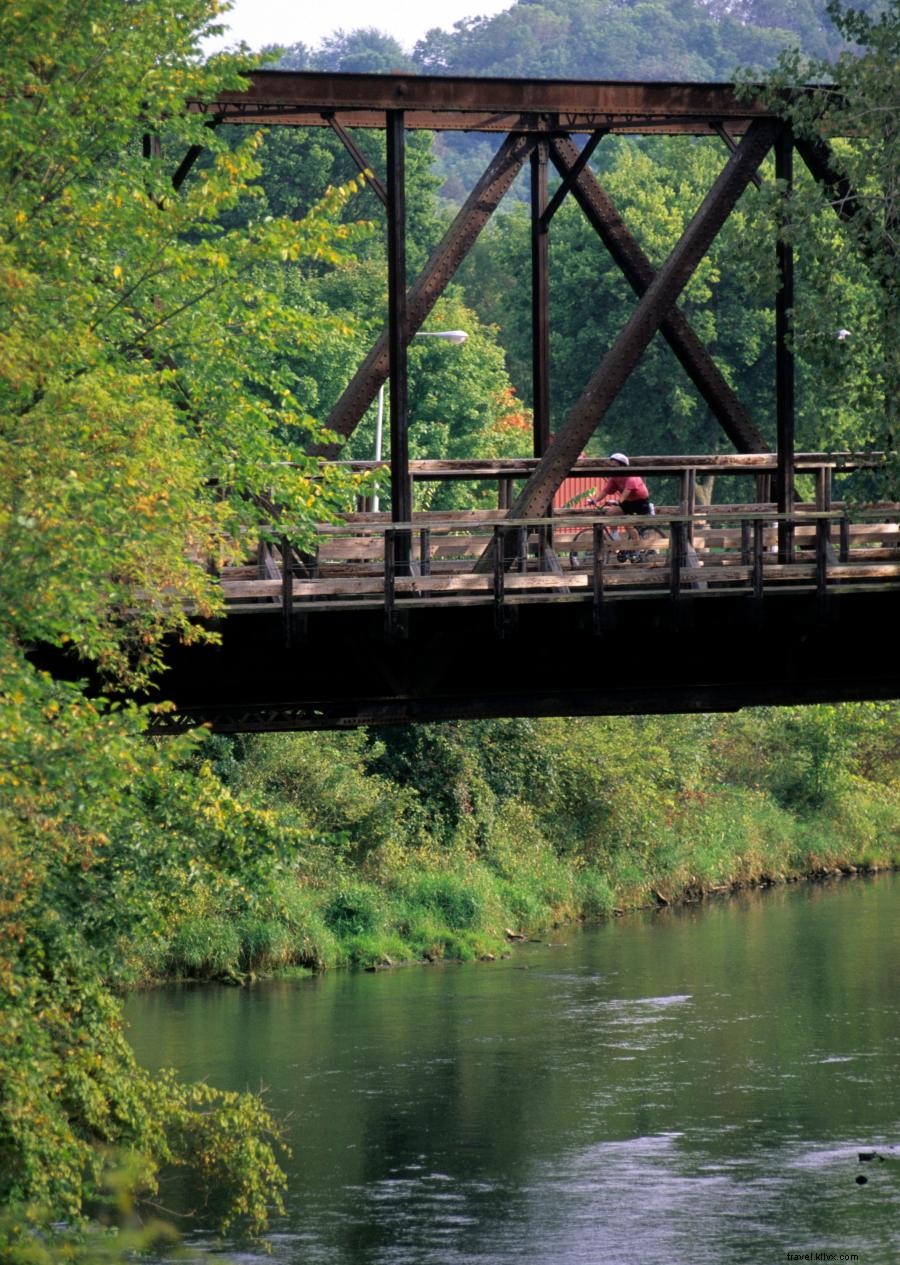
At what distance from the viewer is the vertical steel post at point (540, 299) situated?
2664 cm

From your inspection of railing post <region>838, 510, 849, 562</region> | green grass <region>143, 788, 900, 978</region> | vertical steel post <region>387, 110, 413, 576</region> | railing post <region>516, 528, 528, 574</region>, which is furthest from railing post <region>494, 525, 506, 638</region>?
green grass <region>143, 788, 900, 978</region>

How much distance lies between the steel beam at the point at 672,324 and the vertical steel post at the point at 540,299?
400 mm

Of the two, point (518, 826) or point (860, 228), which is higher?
point (860, 228)

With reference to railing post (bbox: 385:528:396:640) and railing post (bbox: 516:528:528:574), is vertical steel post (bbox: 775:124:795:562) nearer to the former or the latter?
railing post (bbox: 516:528:528:574)

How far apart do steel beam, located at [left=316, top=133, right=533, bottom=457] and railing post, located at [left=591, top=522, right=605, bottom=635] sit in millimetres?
4223

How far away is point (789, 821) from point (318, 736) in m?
15.7

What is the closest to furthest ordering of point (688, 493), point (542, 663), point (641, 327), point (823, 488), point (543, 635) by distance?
point (543, 635) → point (542, 663) → point (641, 327) → point (688, 493) → point (823, 488)

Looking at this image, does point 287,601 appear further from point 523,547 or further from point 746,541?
point 746,541

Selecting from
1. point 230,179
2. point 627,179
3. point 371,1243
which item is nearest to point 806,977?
point 371,1243

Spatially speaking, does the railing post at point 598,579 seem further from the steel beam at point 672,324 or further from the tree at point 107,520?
the steel beam at point 672,324

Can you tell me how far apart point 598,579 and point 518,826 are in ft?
78.0

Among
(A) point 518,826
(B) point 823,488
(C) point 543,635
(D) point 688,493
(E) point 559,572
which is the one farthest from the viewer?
(A) point 518,826

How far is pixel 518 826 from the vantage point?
45.6m

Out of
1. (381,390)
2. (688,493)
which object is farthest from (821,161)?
(381,390)
